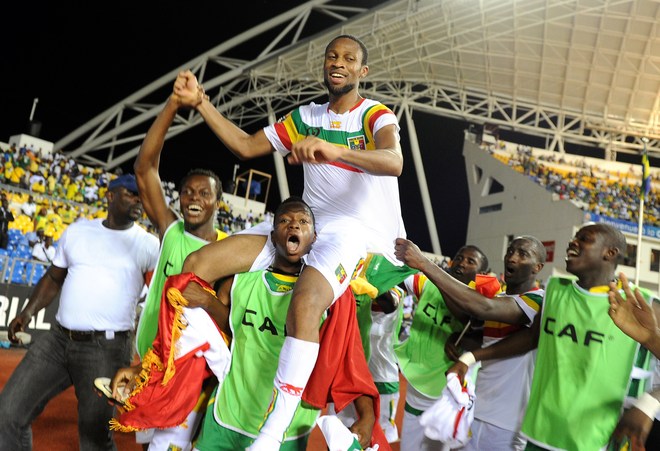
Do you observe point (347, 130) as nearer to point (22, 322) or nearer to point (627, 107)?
point (22, 322)

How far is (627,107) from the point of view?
30.6m

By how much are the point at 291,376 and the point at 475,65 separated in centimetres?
2812

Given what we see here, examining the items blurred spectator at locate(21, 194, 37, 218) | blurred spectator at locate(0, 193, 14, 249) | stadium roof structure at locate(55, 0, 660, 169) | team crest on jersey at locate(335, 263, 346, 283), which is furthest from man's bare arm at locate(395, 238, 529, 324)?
stadium roof structure at locate(55, 0, 660, 169)

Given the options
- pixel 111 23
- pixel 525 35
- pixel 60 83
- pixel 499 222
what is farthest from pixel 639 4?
pixel 60 83

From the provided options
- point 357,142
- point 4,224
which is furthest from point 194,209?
point 4,224

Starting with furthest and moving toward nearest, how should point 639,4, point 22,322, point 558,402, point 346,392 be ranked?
point 639,4
point 22,322
point 558,402
point 346,392

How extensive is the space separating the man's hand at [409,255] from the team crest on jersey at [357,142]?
559 mm

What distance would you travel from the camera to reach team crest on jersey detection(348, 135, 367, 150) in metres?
3.13

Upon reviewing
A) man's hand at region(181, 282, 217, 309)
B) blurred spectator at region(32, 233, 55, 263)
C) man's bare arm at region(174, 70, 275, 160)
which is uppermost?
man's bare arm at region(174, 70, 275, 160)

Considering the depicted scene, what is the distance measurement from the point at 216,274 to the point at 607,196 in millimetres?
30532

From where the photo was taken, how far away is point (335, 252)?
2.76 m

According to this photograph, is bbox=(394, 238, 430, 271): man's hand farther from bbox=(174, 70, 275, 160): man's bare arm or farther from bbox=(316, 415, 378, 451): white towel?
bbox=(316, 415, 378, 451): white towel

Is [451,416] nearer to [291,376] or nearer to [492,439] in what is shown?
[492,439]

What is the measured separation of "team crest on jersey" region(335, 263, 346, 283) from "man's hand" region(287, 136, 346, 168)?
0.53m
